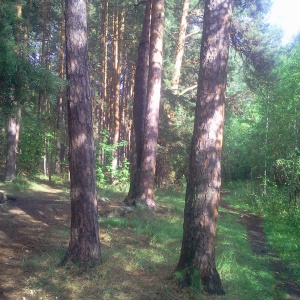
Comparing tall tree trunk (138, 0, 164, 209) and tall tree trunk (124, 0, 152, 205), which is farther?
Answer: tall tree trunk (124, 0, 152, 205)

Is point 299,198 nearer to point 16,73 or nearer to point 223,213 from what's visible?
point 223,213

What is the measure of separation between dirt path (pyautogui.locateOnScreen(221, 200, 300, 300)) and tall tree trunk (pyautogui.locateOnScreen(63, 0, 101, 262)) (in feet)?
11.1

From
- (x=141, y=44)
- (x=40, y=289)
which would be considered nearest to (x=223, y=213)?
(x=141, y=44)

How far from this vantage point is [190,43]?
25812mm

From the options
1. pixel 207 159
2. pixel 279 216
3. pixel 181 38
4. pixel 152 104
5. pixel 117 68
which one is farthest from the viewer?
pixel 117 68

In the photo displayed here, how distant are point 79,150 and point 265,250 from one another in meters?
5.42

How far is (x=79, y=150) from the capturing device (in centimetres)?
650

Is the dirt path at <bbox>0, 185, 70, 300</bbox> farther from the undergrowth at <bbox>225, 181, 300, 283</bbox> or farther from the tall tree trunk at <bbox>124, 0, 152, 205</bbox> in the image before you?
the undergrowth at <bbox>225, 181, 300, 283</bbox>

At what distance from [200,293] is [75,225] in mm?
2450

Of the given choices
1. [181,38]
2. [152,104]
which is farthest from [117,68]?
[152,104]

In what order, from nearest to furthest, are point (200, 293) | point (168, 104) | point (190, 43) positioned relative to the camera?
1. point (200, 293)
2. point (168, 104)
3. point (190, 43)

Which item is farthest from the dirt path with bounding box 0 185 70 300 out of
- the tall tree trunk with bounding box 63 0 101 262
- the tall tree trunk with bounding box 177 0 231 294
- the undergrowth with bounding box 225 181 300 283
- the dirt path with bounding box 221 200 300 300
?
the undergrowth with bounding box 225 181 300 283

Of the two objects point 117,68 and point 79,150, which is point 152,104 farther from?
point 117,68

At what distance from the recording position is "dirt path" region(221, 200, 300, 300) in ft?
21.3
